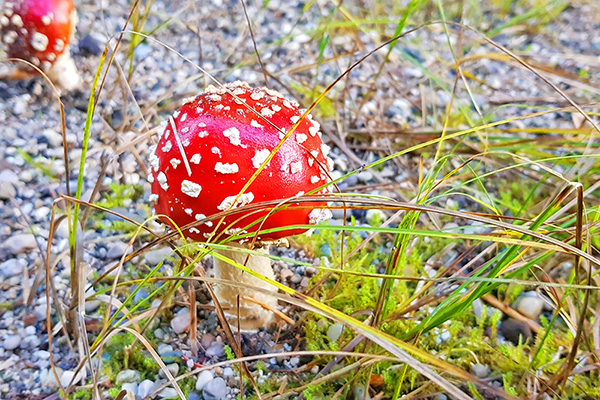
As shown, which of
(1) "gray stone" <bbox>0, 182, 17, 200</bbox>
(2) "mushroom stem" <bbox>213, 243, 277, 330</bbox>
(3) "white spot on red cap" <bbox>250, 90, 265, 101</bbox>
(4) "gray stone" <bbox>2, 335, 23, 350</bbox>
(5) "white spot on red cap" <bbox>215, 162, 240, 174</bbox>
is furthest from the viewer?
(1) "gray stone" <bbox>0, 182, 17, 200</bbox>

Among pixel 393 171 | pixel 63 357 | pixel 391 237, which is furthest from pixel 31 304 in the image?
pixel 393 171

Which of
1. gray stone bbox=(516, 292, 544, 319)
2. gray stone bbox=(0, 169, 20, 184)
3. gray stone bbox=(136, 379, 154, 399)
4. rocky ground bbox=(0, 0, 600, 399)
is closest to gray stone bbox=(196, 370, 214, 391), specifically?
rocky ground bbox=(0, 0, 600, 399)

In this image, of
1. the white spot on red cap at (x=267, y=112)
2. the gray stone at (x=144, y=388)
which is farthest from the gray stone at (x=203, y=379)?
the white spot on red cap at (x=267, y=112)

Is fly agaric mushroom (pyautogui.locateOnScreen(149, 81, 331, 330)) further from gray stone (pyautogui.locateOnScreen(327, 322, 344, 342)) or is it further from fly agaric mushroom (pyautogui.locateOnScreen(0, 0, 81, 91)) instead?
fly agaric mushroom (pyautogui.locateOnScreen(0, 0, 81, 91))

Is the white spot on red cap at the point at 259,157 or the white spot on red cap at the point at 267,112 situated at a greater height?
the white spot on red cap at the point at 267,112

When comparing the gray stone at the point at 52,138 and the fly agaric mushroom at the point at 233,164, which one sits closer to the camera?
the fly agaric mushroom at the point at 233,164

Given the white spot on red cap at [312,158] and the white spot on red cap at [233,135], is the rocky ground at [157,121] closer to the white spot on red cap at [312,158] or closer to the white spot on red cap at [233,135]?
the white spot on red cap at [233,135]

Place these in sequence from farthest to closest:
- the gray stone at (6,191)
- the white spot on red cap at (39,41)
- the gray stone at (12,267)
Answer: the white spot on red cap at (39,41), the gray stone at (6,191), the gray stone at (12,267)

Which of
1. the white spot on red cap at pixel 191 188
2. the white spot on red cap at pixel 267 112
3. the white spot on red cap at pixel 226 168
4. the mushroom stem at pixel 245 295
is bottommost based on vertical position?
the mushroom stem at pixel 245 295
